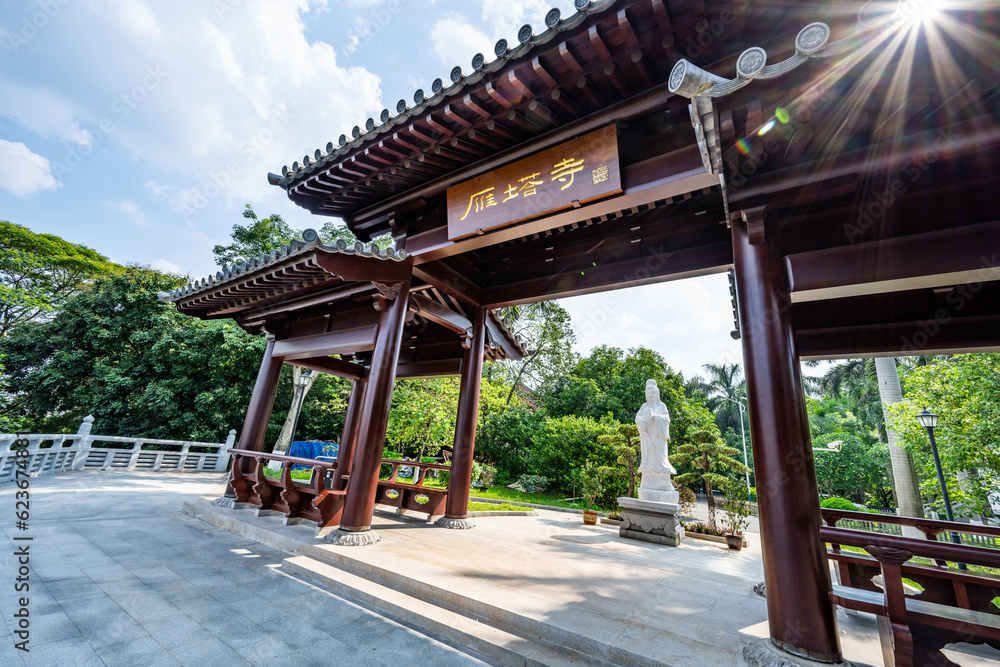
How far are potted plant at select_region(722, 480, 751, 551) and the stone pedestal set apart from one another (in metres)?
0.92

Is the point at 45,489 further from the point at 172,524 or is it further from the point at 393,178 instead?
the point at 393,178

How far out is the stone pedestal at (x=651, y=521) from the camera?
6.69 metres

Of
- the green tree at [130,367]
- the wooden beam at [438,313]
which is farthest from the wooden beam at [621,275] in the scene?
the green tree at [130,367]

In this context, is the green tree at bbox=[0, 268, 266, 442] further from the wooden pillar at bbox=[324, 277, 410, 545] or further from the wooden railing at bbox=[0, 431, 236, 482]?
the wooden pillar at bbox=[324, 277, 410, 545]

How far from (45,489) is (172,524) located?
545cm

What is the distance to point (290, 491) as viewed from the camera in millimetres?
5660

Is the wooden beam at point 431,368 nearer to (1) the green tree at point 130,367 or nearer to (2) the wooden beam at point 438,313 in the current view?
(2) the wooden beam at point 438,313

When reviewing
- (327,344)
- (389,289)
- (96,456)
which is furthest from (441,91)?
(96,456)

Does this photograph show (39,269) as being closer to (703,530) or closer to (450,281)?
(450,281)

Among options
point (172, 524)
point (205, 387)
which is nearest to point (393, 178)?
point (172, 524)

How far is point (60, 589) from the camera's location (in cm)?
328

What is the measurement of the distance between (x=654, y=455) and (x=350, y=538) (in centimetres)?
561

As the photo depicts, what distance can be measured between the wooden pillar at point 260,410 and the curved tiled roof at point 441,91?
3589 mm

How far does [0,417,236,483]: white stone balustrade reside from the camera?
9142 mm
